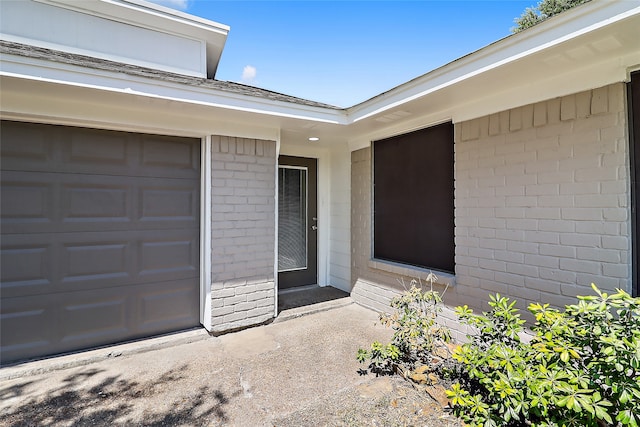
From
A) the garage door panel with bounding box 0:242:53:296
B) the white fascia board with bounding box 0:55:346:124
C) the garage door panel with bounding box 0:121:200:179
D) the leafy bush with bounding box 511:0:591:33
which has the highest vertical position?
the leafy bush with bounding box 511:0:591:33

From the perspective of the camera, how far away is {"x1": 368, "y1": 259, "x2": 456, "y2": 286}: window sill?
3652 mm

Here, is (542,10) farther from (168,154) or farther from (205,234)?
(205,234)

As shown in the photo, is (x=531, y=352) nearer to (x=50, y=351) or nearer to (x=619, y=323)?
(x=619, y=323)

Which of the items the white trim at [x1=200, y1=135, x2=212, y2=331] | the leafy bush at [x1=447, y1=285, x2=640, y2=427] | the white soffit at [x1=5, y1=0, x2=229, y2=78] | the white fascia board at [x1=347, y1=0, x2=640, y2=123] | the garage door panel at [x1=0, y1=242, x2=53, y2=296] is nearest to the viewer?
the leafy bush at [x1=447, y1=285, x2=640, y2=427]

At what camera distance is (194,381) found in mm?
2820

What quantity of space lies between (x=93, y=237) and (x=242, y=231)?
1.60 meters

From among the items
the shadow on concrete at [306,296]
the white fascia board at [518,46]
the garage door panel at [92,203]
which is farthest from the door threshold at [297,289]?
the white fascia board at [518,46]

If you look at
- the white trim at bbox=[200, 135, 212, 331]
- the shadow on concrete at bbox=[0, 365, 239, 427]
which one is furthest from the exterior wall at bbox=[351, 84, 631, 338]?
the white trim at bbox=[200, 135, 212, 331]

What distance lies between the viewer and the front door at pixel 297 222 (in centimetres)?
535

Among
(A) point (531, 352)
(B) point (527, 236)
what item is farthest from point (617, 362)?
(B) point (527, 236)

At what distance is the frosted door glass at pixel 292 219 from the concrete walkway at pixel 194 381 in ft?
5.71

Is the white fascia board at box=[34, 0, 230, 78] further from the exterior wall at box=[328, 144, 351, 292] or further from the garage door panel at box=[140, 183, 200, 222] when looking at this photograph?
the garage door panel at box=[140, 183, 200, 222]

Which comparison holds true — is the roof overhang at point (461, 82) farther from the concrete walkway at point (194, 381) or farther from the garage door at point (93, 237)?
the concrete walkway at point (194, 381)

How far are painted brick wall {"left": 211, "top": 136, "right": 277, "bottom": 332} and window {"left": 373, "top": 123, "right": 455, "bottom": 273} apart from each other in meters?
1.69
